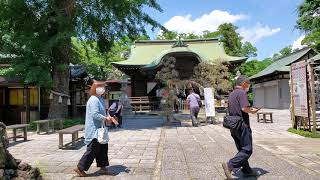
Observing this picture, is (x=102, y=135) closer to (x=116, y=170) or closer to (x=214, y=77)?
(x=116, y=170)

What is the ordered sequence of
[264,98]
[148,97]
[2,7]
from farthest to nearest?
1. [264,98]
2. [148,97]
3. [2,7]

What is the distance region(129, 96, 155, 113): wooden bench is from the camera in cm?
3014

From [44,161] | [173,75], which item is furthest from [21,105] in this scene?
[44,161]

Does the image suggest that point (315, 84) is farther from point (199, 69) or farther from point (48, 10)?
point (199, 69)

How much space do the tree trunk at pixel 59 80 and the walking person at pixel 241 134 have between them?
12.9m

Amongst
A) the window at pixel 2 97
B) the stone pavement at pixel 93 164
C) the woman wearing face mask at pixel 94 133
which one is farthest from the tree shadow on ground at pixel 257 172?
the window at pixel 2 97

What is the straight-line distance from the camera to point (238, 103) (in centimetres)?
675

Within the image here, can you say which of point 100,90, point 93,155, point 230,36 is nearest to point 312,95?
point 100,90

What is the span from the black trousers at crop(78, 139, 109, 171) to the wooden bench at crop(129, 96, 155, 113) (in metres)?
22.6

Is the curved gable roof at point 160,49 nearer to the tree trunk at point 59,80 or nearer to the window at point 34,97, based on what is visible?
the window at point 34,97

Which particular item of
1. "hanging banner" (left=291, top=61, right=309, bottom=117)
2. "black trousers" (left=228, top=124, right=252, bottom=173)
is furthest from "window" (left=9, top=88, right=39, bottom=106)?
"black trousers" (left=228, top=124, right=252, bottom=173)

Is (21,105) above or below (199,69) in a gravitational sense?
below

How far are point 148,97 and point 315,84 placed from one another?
1896 centimetres

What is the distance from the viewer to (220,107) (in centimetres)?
2859
